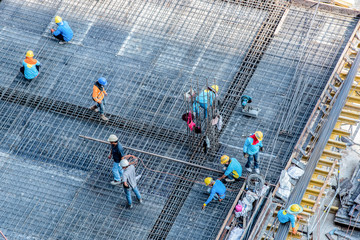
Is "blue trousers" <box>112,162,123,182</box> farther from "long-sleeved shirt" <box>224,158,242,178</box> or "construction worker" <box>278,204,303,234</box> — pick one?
"construction worker" <box>278,204,303,234</box>

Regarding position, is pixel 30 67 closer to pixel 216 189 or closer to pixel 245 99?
pixel 245 99

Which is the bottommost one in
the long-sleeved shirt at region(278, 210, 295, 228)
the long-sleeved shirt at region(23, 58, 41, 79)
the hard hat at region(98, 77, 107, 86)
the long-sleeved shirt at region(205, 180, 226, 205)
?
the long-sleeved shirt at region(205, 180, 226, 205)

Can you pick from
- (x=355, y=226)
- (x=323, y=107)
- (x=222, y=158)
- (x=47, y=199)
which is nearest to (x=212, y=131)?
(x=222, y=158)

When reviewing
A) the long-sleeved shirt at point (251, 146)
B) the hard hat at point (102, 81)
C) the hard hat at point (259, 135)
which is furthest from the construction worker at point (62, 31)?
the hard hat at point (259, 135)

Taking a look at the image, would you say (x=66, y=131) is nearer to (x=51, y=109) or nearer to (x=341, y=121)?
(x=51, y=109)

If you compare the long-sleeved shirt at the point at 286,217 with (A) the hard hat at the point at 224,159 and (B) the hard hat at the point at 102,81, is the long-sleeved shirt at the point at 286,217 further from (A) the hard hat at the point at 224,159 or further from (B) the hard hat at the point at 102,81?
(B) the hard hat at the point at 102,81

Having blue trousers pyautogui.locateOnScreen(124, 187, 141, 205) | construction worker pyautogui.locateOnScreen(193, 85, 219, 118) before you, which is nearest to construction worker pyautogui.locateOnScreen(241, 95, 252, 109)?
construction worker pyautogui.locateOnScreen(193, 85, 219, 118)

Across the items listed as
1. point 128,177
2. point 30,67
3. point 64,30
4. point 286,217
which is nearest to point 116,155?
point 128,177
